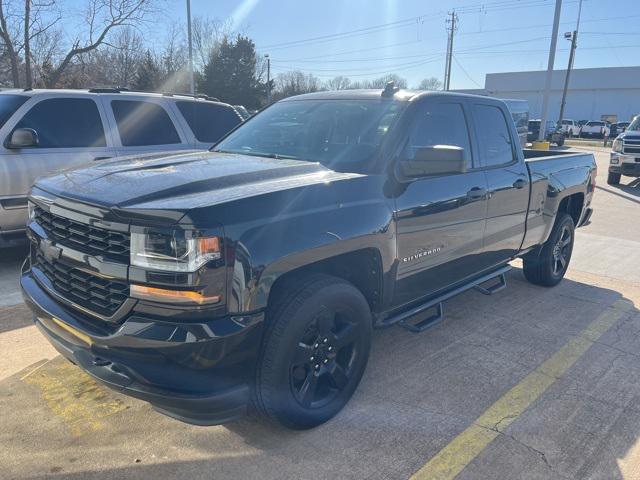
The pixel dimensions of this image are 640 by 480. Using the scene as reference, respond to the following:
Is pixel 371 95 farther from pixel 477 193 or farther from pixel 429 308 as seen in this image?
pixel 429 308

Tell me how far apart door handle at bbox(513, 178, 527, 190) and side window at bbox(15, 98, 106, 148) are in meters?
4.55

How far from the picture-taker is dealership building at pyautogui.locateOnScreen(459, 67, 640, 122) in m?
64.0

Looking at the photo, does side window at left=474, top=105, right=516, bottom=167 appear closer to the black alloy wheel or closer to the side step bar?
the side step bar

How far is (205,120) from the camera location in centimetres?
702

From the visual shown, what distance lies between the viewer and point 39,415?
2.98 metres

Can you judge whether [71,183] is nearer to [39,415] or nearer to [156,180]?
[156,180]

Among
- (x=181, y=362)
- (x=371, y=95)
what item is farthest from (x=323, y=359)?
(x=371, y=95)

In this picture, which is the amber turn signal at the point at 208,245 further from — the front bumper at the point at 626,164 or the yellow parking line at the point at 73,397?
the front bumper at the point at 626,164

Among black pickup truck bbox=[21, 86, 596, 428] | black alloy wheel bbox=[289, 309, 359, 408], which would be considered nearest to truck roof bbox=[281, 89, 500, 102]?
black pickup truck bbox=[21, 86, 596, 428]

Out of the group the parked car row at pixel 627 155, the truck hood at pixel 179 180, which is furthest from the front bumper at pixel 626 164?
the truck hood at pixel 179 180

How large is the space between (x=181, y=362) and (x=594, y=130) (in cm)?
5353

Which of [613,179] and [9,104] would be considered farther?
[613,179]

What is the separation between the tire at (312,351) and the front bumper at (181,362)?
127mm

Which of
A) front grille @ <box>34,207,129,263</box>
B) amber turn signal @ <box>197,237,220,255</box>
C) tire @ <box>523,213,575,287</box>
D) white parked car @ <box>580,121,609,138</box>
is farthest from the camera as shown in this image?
white parked car @ <box>580,121,609,138</box>
